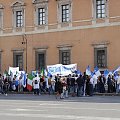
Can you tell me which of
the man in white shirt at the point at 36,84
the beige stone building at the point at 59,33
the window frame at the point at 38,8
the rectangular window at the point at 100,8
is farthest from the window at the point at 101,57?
the man in white shirt at the point at 36,84

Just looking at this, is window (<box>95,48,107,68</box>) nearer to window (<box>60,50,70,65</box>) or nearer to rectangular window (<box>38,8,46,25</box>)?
window (<box>60,50,70,65</box>)

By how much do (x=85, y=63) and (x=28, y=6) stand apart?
9.25 metres

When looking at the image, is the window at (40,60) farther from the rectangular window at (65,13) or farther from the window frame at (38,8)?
the rectangular window at (65,13)

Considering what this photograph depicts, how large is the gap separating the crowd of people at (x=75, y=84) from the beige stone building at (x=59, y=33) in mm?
6090

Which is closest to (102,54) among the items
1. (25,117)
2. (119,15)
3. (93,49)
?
(93,49)

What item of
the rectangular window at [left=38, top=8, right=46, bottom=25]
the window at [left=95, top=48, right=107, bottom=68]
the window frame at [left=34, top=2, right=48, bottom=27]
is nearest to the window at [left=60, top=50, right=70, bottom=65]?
the window at [left=95, top=48, right=107, bottom=68]

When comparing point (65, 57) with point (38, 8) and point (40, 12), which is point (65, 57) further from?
point (38, 8)

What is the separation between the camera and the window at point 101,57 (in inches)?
1591

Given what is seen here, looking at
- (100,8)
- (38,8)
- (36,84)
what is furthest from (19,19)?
(36,84)

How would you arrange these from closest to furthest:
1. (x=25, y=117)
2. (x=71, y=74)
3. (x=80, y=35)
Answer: (x=25, y=117), (x=71, y=74), (x=80, y=35)

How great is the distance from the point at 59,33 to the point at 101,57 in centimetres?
526

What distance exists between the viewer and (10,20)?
157 feet

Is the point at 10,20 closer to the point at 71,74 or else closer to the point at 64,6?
the point at 64,6

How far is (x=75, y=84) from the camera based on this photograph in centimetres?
3294
